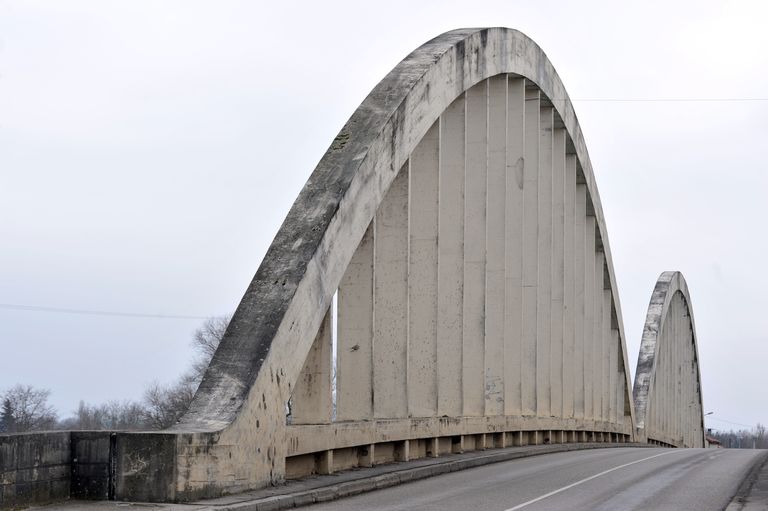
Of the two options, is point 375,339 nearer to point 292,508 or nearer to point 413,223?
point 413,223

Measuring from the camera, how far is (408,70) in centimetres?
1848

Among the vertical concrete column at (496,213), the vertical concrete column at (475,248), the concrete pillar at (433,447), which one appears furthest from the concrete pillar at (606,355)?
the concrete pillar at (433,447)

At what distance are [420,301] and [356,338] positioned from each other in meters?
3.05

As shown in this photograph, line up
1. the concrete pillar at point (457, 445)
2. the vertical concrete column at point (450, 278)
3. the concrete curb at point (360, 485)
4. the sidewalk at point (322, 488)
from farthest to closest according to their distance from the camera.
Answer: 1. the vertical concrete column at point (450, 278)
2. the concrete pillar at point (457, 445)
3. the concrete curb at point (360, 485)
4. the sidewalk at point (322, 488)

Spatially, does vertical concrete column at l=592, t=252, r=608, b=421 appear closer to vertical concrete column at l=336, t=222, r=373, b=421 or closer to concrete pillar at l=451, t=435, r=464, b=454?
concrete pillar at l=451, t=435, r=464, b=454

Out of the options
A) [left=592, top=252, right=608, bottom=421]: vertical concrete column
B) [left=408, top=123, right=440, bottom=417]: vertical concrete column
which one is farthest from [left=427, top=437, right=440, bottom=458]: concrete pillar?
[left=592, top=252, right=608, bottom=421]: vertical concrete column

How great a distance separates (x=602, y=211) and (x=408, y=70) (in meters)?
21.7

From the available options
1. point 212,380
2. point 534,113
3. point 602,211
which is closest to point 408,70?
point 212,380

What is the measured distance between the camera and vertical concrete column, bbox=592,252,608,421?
39.3 meters

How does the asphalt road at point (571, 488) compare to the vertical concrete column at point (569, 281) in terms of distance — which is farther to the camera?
the vertical concrete column at point (569, 281)

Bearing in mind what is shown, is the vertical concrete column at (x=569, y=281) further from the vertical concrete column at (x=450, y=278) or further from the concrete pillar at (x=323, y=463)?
the concrete pillar at (x=323, y=463)

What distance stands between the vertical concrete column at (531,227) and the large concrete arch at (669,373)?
2059 cm

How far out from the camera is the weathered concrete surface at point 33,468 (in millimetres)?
10141

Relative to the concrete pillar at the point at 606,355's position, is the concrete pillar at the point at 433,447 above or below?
below
